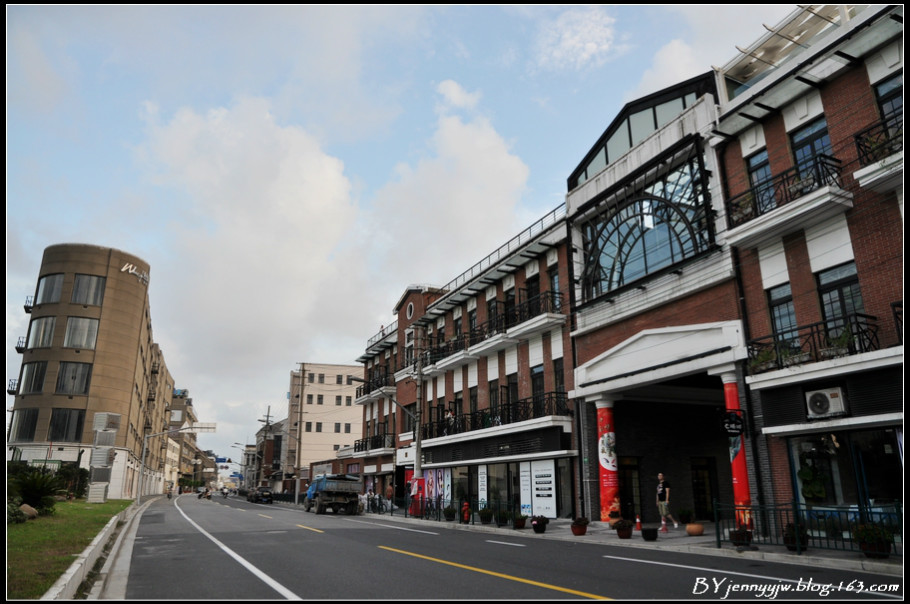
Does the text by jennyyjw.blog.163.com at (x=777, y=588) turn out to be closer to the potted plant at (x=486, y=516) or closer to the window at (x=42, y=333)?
the potted plant at (x=486, y=516)

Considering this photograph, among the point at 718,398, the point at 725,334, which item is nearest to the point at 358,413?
the point at 718,398

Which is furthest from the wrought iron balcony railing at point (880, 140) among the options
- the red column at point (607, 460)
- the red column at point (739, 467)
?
the red column at point (607, 460)

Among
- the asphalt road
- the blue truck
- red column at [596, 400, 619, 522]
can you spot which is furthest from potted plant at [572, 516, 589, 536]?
the blue truck

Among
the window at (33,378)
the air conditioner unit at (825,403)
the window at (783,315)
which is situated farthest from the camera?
the window at (33,378)

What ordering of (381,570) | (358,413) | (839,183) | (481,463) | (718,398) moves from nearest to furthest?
(381,570), (839,183), (718,398), (481,463), (358,413)

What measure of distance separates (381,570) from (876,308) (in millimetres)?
12663

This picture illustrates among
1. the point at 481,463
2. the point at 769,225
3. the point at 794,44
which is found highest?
the point at 794,44

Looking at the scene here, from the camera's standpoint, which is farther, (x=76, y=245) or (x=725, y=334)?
(x=76, y=245)

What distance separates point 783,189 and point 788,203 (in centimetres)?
122

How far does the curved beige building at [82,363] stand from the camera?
58219mm

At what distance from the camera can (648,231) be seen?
866 inches

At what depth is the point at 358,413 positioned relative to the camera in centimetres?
8944

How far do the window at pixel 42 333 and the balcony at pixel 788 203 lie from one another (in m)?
64.9

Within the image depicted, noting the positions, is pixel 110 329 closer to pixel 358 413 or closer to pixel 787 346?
pixel 358 413
